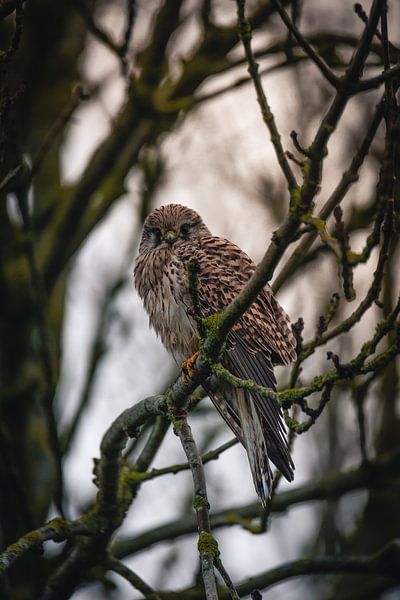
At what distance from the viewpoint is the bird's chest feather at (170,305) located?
459 cm

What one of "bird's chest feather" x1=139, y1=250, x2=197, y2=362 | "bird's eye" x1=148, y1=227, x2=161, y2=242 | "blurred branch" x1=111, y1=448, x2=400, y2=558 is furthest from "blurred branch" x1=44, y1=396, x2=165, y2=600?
"bird's eye" x1=148, y1=227, x2=161, y2=242

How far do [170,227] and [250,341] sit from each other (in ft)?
4.53

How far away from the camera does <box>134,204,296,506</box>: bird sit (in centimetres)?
398

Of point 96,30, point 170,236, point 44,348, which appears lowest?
point 44,348

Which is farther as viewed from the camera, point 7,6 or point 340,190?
point 7,6

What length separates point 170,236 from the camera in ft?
17.3

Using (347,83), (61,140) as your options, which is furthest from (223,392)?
(61,140)

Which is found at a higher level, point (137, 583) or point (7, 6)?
point (7, 6)

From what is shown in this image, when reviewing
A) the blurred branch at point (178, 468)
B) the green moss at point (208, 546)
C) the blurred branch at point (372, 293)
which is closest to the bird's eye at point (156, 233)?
the blurred branch at point (178, 468)

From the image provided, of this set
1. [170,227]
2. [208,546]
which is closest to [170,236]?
[170,227]

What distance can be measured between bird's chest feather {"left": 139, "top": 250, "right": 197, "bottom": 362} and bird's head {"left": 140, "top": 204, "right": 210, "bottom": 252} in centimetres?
35

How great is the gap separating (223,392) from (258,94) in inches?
76.7

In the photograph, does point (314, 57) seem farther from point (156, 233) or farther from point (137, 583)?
point (156, 233)

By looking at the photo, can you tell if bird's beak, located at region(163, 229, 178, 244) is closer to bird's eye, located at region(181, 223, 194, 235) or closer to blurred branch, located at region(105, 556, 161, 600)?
bird's eye, located at region(181, 223, 194, 235)
